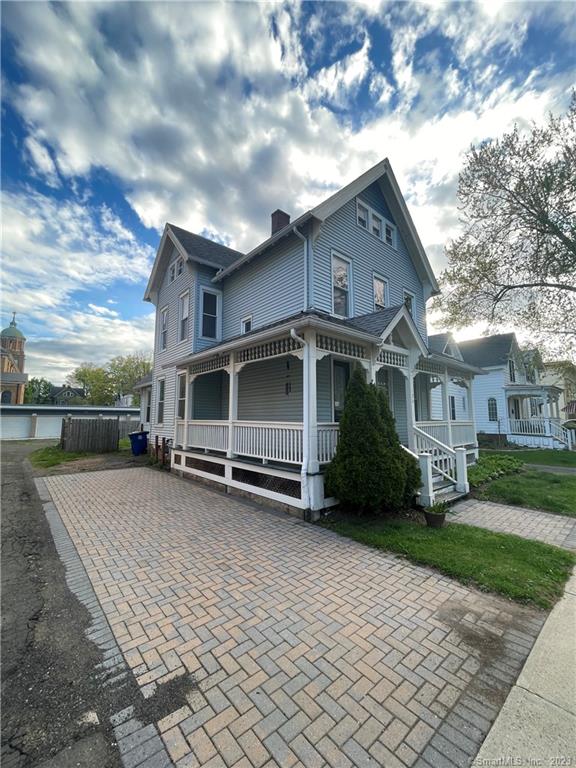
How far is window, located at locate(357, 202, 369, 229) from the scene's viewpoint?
38.1 feet

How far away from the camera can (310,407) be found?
267 inches

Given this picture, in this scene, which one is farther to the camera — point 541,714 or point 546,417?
point 546,417

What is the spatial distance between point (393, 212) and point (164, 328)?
11.7 metres

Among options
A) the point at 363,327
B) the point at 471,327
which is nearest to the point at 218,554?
the point at 363,327

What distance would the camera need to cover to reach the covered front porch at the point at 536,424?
20.5m

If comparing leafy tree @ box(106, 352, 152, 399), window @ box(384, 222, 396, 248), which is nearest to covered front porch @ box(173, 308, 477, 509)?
window @ box(384, 222, 396, 248)

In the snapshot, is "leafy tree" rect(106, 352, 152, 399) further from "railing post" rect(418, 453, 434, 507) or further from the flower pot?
the flower pot

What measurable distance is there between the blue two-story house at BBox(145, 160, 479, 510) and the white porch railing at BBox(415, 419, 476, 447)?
0.14 ft

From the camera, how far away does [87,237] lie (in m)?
12.8

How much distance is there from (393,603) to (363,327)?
615cm

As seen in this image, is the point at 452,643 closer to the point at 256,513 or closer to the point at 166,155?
the point at 256,513

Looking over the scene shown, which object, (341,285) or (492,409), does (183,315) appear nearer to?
(341,285)

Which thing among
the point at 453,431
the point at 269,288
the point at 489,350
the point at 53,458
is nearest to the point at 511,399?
the point at 489,350

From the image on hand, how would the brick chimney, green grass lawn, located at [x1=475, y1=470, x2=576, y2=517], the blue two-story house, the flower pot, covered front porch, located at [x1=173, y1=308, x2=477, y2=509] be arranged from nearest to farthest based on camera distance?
1. the flower pot
2. covered front porch, located at [x1=173, y1=308, x2=477, y2=509]
3. the blue two-story house
4. green grass lawn, located at [x1=475, y1=470, x2=576, y2=517]
5. the brick chimney
